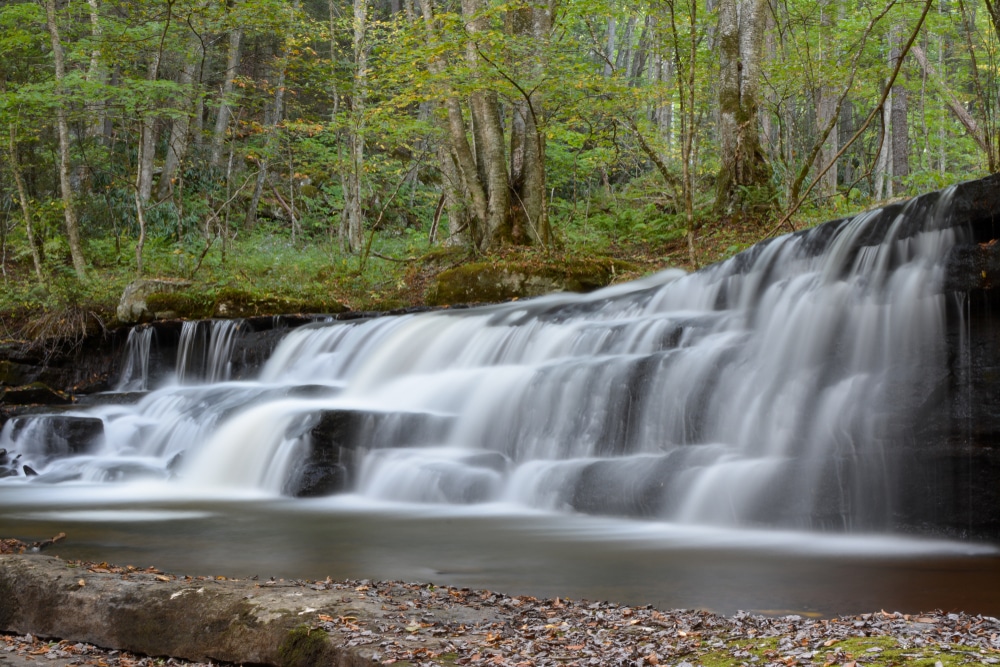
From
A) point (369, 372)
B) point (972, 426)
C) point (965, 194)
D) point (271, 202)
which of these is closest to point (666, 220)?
point (369, 372)

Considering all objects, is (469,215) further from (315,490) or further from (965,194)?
(965,194)

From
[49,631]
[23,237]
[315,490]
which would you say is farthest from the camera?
[23,237]

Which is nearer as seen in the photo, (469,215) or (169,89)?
(169,89)

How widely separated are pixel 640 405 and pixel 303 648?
507cm

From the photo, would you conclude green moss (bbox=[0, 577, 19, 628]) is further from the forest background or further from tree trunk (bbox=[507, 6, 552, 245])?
tree trunk (bbox=[507, 6, 552, 245])

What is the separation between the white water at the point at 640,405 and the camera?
634 centimetres

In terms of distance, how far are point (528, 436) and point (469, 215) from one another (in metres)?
9.32

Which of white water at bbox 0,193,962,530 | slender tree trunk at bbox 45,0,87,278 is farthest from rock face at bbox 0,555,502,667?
slender tree trunk at bbox 45,0,87,278

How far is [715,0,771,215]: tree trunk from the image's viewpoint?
15453 mm

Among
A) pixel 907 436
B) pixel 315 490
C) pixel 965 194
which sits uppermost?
pixel 965 194

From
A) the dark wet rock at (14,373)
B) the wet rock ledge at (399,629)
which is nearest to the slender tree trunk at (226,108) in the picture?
the dark wet rock at (14,373)

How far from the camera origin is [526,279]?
14422 millimetres

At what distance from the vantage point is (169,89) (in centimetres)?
1556

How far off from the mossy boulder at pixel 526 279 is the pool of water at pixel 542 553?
708 cm
